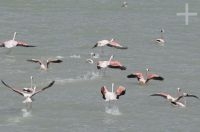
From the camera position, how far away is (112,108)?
1836 inches

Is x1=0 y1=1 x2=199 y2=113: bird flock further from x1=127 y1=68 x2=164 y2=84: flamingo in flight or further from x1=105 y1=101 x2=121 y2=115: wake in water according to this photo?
x1=105 y1=101 x2=121 y2=115: wake in water

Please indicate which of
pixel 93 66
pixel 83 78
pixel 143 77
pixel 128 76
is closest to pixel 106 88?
pixel 128 76

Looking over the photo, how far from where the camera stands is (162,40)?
67.8 metres

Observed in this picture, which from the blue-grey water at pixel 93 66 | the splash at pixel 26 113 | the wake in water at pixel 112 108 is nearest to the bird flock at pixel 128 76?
the blue-grey water at pixel 93 66

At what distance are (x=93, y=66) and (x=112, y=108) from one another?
12.0 meters

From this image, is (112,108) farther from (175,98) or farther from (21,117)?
(21,117)

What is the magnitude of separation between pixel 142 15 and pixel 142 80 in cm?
2979

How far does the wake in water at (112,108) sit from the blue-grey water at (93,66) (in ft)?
0.21

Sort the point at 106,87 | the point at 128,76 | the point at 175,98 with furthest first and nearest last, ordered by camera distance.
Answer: the point at 128,76 < the point at 106,87 < the point at 175,98

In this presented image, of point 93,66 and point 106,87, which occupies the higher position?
point 93,66

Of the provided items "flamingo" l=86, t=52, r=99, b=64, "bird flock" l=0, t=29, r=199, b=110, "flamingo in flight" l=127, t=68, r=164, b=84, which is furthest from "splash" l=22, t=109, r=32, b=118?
"flamingo" l=86, t=52, r=99, b=64

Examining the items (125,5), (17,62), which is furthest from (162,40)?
(125,5)

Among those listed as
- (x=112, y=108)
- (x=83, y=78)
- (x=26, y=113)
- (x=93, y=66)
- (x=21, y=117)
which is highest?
(x=93, y=66)

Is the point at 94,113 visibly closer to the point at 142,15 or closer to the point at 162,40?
the point at 162,40
